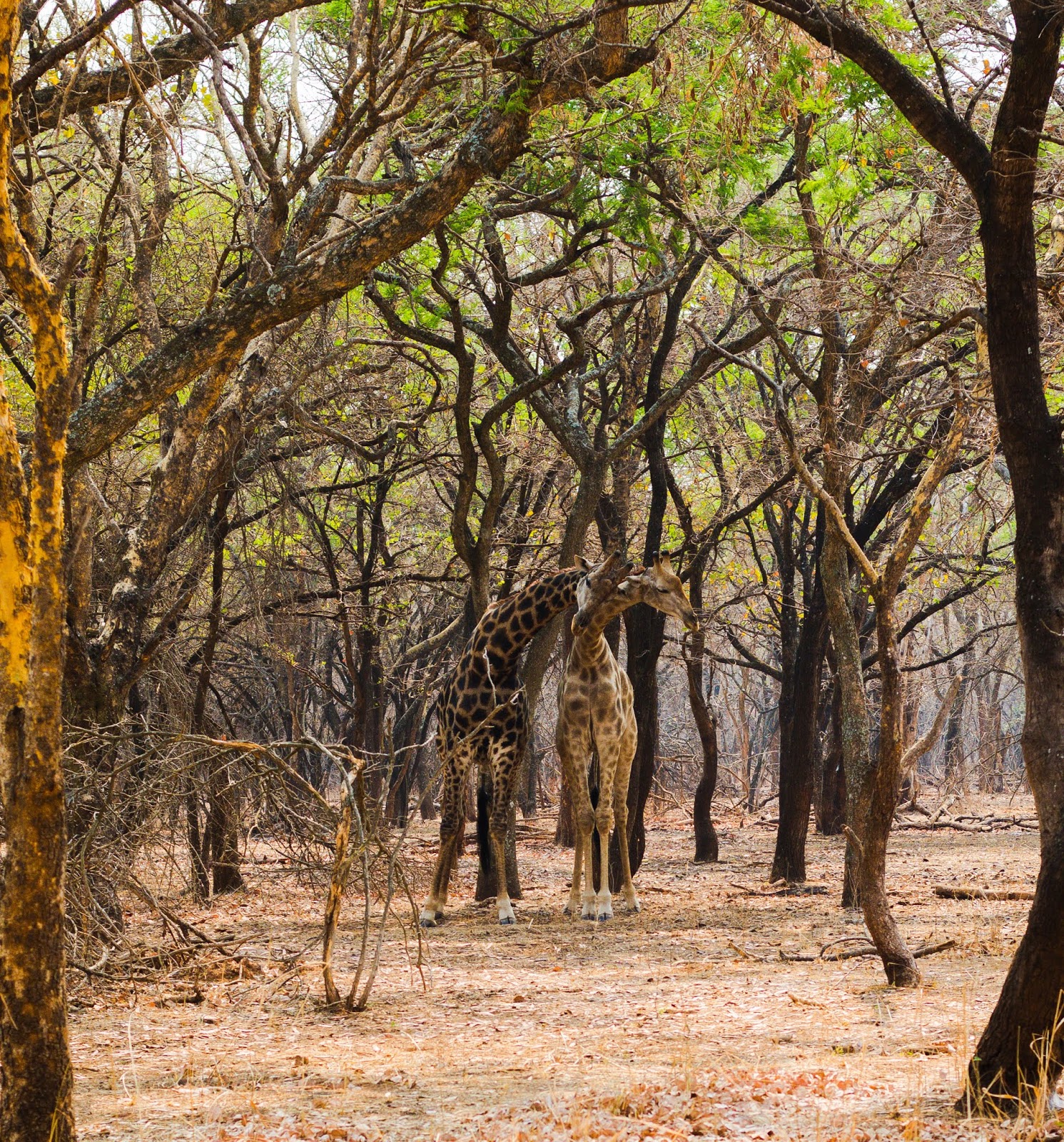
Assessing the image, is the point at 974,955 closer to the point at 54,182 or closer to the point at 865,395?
the point at 865,395

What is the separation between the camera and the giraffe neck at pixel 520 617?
446 inches

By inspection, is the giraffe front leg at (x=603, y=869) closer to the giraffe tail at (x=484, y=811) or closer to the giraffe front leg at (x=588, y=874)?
the giraffe front leg at (x=588, y=874)

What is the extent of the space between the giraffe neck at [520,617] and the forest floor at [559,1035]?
2404mm

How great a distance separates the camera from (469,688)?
448 inches

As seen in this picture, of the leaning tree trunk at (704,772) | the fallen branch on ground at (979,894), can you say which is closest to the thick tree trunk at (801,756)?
the fallen branch on ground at (979,894)

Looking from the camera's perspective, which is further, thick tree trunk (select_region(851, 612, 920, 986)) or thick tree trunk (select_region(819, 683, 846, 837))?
thick tree trunk (select_region(819, 683, 846, 837))

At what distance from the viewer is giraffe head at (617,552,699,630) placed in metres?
11.0

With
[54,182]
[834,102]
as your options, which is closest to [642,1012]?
[834,102]

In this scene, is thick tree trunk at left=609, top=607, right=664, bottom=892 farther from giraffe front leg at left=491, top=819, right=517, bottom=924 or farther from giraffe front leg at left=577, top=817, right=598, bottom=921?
giraffe front leg at left=491, top=819, right=517, bottom=924

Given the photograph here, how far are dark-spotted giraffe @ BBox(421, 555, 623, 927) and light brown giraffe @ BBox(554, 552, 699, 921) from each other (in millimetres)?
333

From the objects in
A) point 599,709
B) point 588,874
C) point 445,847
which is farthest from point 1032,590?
point 445,847

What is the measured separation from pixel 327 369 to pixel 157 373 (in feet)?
23.6

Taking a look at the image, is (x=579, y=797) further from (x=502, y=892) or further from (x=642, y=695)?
(x=642, y=695)

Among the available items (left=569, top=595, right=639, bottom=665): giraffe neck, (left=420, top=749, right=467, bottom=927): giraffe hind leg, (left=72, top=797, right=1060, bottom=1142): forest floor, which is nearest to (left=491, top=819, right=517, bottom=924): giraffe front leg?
(left=72, top=797, right=1060, bottom=1142): forest floor
